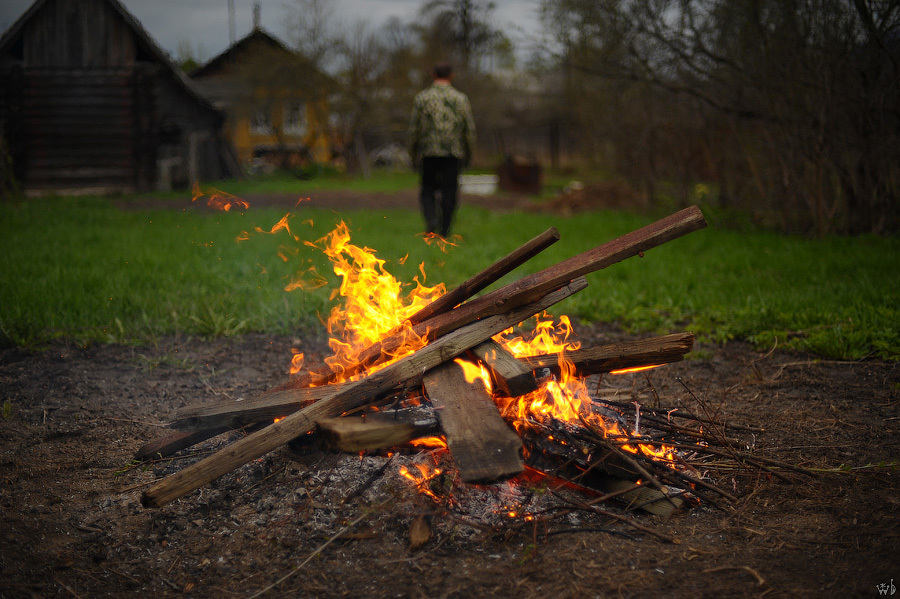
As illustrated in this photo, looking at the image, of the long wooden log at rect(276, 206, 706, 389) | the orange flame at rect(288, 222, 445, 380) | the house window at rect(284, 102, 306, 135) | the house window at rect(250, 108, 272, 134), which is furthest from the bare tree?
the house window at rect(284, 102, 306, 135)

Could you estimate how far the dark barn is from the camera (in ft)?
47.3

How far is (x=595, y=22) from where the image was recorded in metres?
8.16

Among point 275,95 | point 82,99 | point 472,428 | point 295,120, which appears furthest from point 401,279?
point 295,120

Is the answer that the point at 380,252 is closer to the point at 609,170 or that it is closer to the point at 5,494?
the point at 5,494

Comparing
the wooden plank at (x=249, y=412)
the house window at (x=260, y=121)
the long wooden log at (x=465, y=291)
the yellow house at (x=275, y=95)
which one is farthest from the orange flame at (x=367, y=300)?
the house window at (x=260, y=121)

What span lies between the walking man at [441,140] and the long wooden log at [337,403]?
574cm

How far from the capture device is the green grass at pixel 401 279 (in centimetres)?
461

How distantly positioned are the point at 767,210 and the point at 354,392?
823 centimetres

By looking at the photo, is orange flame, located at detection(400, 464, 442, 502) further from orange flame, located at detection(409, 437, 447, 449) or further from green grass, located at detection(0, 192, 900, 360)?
green grass, located at detection(0, 192, 900, 360)

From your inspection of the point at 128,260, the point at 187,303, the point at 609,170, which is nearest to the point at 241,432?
the point at 187,303

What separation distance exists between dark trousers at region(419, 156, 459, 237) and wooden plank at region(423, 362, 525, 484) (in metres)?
5.98

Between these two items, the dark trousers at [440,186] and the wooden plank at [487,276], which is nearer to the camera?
the wooden plank at [487,276]

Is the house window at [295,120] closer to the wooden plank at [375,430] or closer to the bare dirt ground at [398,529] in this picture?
the bare dirt ground at [398,529]

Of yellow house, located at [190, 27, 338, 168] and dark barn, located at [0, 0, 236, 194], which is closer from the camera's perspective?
dark barn, located at [0, 0, 236, 194]
